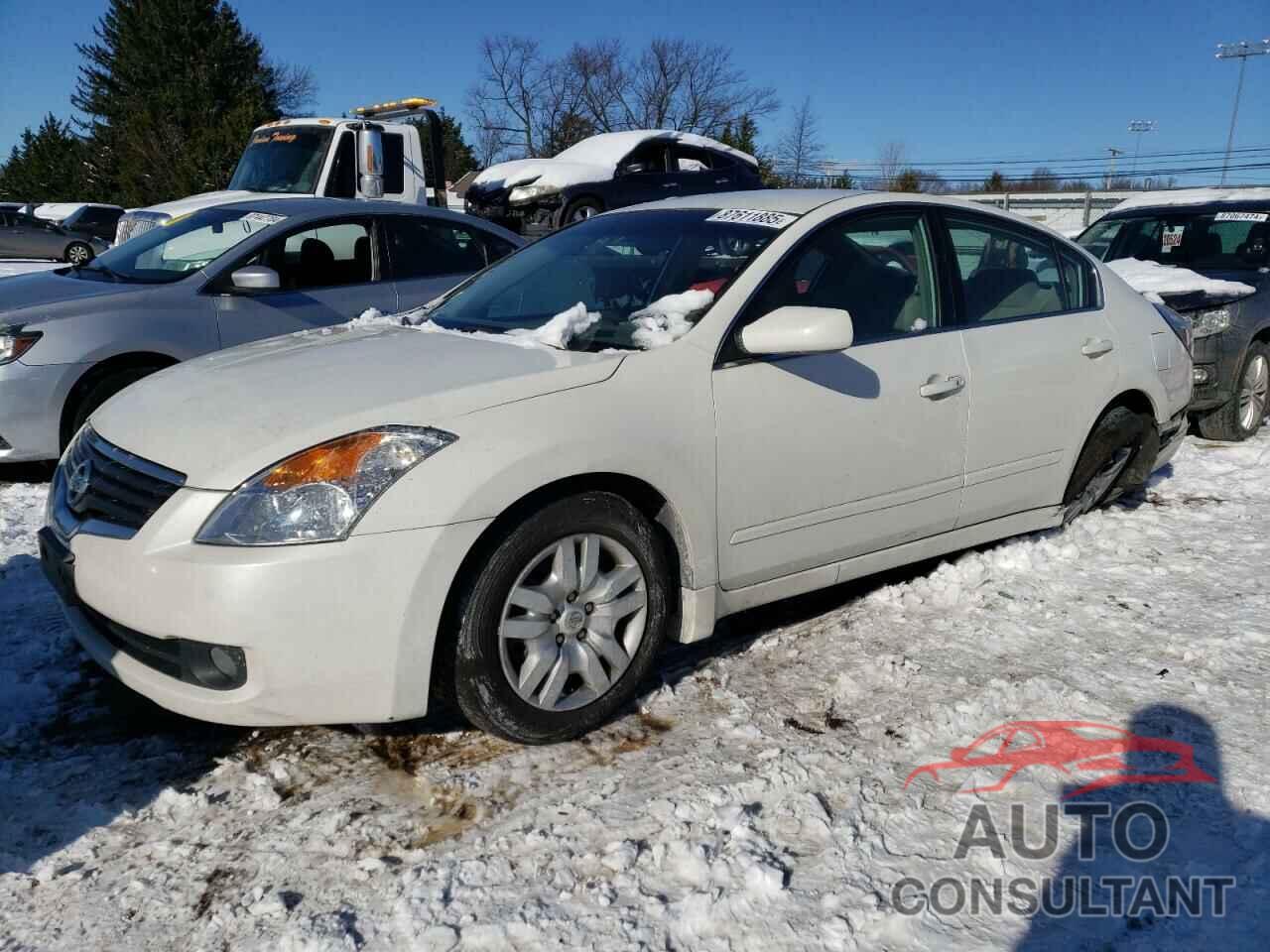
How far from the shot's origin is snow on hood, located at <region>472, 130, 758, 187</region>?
13.9 m

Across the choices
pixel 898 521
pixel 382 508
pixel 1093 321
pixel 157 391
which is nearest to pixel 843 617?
pixel 898 521

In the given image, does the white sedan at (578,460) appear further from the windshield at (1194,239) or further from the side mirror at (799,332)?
the windshield at (1194,239)

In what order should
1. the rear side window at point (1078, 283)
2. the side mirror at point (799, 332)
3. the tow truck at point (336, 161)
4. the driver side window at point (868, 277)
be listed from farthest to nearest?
the tow truck at point (336, 161) < the rear side window at point (1078, 283) < the driver side window at point (868, 277) < the side mirror at point (799, 332)

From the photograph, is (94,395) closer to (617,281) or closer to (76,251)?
(617,281)

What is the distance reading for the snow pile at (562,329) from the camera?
3.19m

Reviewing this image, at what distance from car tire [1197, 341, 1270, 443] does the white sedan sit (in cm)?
299

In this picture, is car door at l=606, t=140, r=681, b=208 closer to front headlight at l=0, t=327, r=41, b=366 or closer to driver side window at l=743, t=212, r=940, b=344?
front headlight at l=0, t=327, r=41, b=366

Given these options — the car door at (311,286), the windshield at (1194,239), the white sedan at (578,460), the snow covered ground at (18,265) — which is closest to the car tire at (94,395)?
the car door at (311,286)

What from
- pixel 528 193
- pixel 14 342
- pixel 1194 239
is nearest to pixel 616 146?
pixel 528 193

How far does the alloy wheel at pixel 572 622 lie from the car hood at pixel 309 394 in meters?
0.48

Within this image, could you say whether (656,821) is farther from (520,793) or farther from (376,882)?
(376,882)

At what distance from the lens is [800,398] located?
10.6 feet

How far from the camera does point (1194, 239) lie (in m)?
7.42

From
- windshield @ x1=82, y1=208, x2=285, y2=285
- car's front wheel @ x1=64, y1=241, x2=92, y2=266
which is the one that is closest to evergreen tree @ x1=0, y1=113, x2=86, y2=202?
car's front wheel @ x1=64, y1=241, x2=92, y2=266
